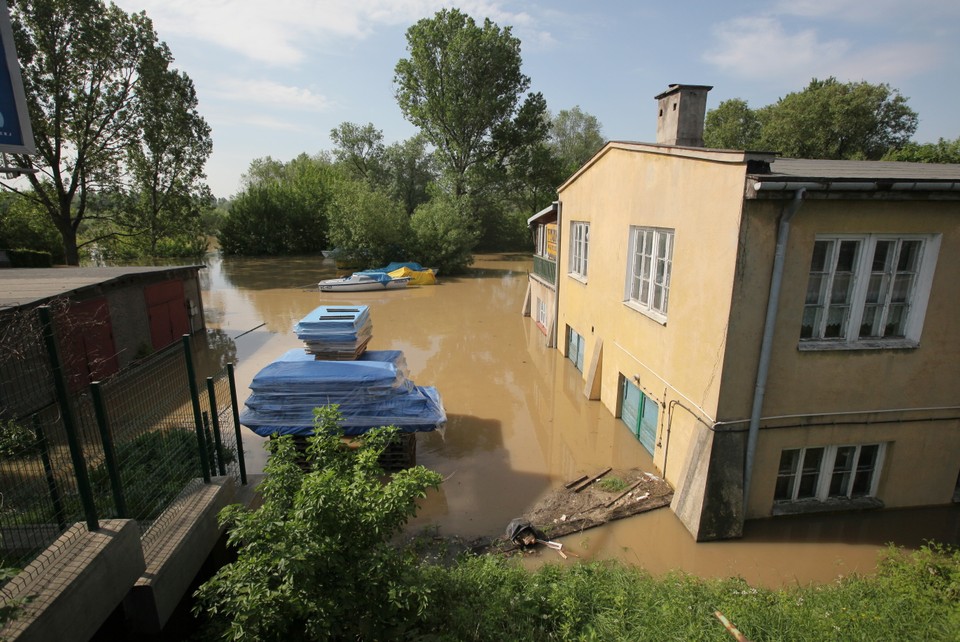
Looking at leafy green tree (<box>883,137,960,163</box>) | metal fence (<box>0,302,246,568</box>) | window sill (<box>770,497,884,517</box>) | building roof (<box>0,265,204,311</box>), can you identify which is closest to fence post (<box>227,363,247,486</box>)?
metal fence (<box>0,302,246,568</box>)

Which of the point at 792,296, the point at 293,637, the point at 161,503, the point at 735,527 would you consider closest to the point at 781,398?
the point at 792,296

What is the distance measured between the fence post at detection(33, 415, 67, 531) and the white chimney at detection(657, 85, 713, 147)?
983cm

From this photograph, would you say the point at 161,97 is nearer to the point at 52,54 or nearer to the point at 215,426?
the point at 52,54

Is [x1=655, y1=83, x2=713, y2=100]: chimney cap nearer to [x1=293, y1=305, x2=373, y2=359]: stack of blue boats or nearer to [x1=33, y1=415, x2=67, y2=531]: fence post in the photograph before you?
[x1=293, y1=305, x2=373, y2=359]: stack of blue boats

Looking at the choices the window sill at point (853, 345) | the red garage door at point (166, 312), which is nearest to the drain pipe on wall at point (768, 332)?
the window sill at point (853, 345)

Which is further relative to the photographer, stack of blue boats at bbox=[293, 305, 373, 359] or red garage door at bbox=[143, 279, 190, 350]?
red garage door at bbox=[143, 279, 190, 350]

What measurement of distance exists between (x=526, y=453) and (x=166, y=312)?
12.8 m

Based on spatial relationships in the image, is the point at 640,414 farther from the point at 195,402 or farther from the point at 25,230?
the point at 25,230

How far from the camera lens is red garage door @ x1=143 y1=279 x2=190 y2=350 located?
47.9ft

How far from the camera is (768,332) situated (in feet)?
20.1

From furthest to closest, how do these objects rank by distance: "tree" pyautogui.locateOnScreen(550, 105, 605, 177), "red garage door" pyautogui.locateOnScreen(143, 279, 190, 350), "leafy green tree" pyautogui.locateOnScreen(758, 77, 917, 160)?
1. "tree" pyautogui.locateOnScreen(550, 105, 605, 177)
2. "leafy green tree" pyautogui.locateOnScreen(758, 77, 917, 160)
3. "red garage door" pyautogui.locateOnScreen(143, 279, 190, 350)

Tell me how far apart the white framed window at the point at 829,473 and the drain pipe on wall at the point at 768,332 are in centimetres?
62

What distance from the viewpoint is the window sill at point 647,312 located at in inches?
316

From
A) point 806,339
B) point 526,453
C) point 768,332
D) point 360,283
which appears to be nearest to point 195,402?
point 526,453
